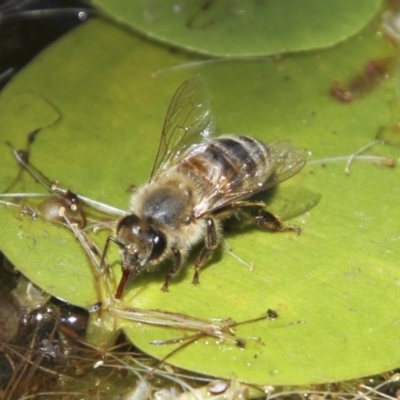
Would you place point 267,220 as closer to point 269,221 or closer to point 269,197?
point 269,221

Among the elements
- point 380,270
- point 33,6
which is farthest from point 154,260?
point 33,6

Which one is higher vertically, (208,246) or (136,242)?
(136,242)

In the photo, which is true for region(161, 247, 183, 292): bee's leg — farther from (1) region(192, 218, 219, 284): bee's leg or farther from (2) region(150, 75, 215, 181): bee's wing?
(2) region(150, 75, 215, 181): bee's wing

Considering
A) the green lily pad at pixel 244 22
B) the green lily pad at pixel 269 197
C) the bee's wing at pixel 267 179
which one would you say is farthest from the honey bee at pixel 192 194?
the green lily pad at pixel 244 22

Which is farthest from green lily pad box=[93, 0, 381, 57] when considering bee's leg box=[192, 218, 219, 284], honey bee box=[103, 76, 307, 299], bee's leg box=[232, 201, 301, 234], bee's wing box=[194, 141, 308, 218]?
bee's leg box=[192, 218, 219, 284]

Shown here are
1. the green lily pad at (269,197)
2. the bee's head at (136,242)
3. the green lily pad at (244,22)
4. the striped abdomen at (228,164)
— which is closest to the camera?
the bee's head at (136,242)

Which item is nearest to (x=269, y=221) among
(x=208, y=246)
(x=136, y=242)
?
(x=208, y=246)

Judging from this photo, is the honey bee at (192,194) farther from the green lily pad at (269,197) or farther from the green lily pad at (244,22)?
the green lily pad at (244,22)
